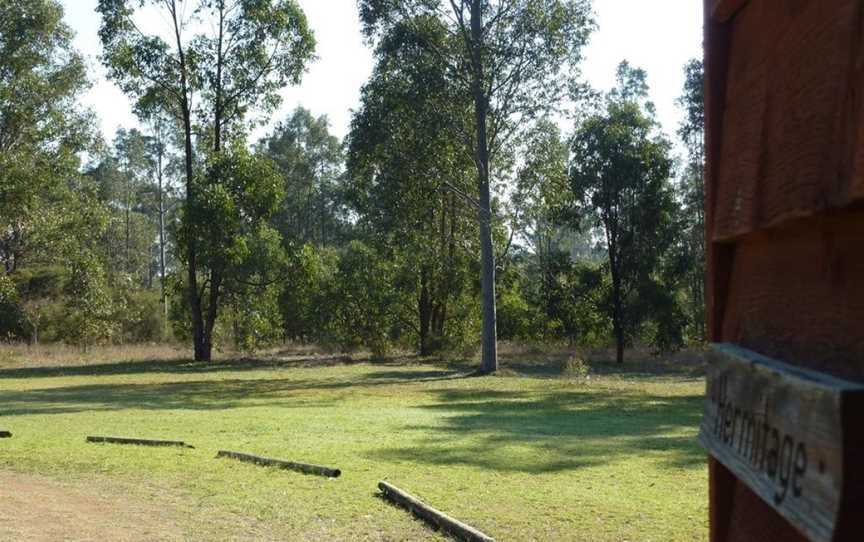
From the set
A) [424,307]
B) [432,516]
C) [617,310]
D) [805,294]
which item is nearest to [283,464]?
[432,516]

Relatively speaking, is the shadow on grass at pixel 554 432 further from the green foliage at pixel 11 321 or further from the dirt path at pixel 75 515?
the green foliage at pixel 11 321

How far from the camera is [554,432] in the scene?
16.2 metres

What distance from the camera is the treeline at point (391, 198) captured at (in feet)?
106

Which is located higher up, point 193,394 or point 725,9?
point 725,9

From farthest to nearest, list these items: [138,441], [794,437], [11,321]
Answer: [11,321] → [138,441] → [794,437]

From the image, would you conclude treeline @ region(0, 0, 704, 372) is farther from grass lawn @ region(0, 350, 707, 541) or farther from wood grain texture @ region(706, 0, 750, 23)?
wood grain texture @ region(706, 0, 750, 23)

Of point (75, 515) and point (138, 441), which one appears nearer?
point (75, 515)

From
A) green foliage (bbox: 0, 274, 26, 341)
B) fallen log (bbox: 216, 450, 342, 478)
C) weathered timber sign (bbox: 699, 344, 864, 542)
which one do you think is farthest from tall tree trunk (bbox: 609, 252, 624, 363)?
weathered timber sign (bbox: 699, 344, 864, 542)

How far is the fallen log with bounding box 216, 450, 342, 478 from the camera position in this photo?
11.0 metres

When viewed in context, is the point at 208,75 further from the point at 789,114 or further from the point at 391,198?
the point at 789,114

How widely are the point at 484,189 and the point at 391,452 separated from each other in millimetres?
19910

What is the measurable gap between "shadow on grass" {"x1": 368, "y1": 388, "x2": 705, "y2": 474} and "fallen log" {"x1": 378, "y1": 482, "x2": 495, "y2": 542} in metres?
2.51

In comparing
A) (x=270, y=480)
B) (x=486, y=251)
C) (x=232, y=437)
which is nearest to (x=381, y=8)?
(x=486, y=251)

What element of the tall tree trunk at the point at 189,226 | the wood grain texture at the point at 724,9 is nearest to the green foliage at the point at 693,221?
the tall tree trunk at the point at 189,226
